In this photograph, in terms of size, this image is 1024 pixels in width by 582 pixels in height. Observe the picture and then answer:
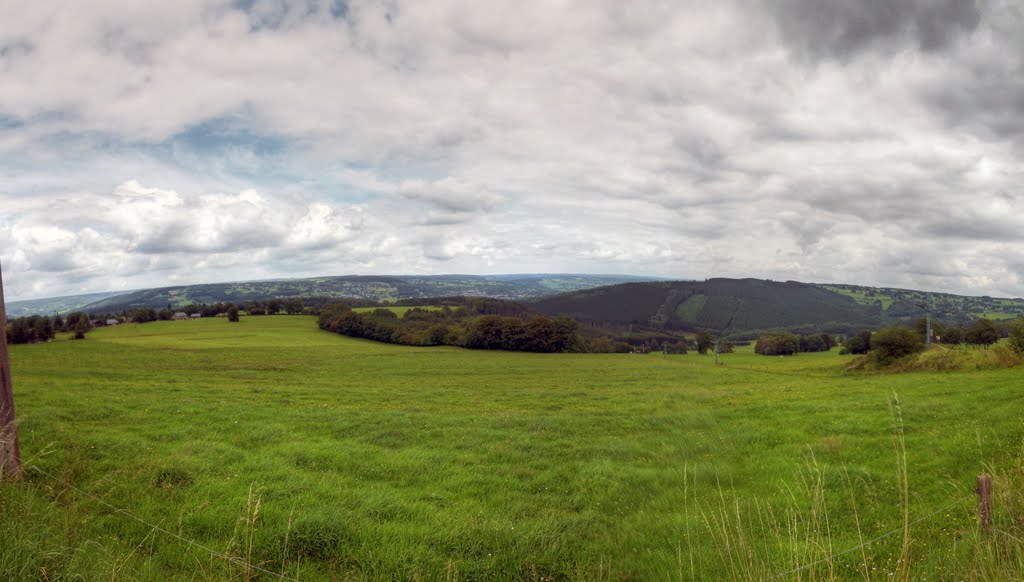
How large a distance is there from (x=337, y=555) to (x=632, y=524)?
15.3 ft

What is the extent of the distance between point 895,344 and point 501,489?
51.3 metres

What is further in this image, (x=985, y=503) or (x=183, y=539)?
(x=183, y=539)

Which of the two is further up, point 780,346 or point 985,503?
point 985,503

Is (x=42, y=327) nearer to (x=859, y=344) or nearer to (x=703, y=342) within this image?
(x=703, y=342)

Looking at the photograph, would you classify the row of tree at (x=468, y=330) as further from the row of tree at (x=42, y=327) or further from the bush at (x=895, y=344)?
the bush at (x=895, y=344)

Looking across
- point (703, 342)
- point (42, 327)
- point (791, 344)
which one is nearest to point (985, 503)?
point (42, 327)

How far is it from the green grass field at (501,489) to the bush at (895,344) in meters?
30.3

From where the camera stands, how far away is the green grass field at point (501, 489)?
612 cm

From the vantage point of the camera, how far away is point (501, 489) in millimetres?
9383

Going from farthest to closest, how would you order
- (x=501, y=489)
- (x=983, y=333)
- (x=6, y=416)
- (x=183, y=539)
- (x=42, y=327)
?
(x=42, y=327) → (x=983, y=333) → (x=501, y=489) → (x=6, y=416) → (x=183, y=539)

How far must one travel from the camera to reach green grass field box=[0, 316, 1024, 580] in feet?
20.1

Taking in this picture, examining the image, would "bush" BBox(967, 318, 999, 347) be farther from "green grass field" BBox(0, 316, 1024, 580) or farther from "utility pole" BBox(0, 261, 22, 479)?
"utility pole" BBox(0, 261, 22, 479)

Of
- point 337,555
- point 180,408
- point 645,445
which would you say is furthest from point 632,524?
point 180,408

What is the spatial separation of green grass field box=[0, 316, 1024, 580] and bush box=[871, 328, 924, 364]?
30.3 meters
